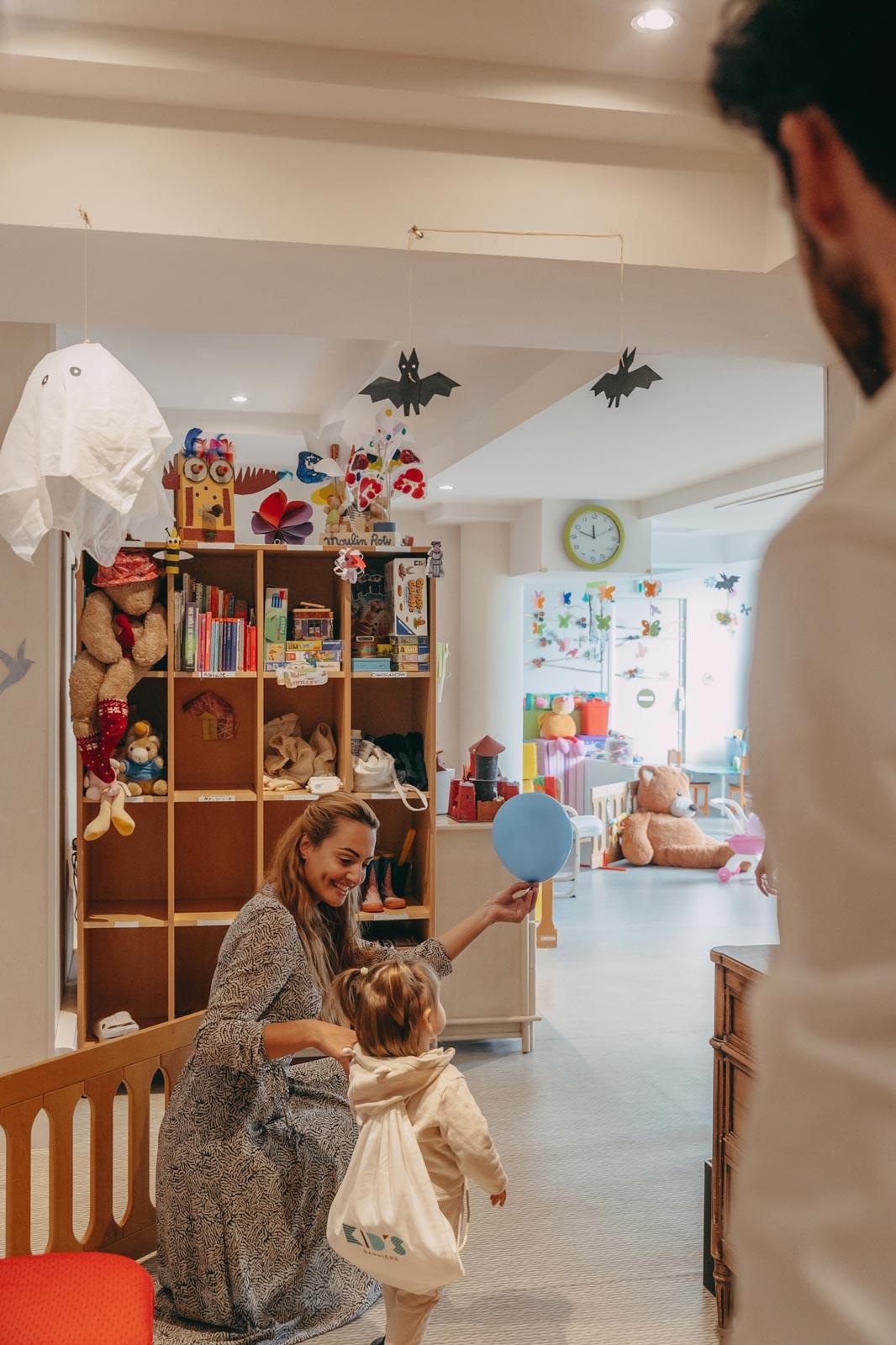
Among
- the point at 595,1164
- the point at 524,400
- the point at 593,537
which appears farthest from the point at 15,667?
the point at 593,537

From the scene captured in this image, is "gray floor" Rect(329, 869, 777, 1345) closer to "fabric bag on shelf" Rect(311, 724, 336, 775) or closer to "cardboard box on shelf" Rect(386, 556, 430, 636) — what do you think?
"fabric bag on shelf" Rect(311, 724, 336, 775)

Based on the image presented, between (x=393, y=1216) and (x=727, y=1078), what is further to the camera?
(x=727, y=1078)

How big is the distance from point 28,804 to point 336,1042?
61.7 inches

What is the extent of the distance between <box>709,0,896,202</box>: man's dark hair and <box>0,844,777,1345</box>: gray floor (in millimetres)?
2700

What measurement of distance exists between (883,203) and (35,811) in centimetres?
344

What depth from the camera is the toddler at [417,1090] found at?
211cm

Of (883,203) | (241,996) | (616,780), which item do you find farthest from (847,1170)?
(616,780)

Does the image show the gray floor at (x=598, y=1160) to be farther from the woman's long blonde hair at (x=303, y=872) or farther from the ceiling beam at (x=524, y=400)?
the ceiling beam at (x=524, y=400)

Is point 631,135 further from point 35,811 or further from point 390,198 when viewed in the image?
point 35,811

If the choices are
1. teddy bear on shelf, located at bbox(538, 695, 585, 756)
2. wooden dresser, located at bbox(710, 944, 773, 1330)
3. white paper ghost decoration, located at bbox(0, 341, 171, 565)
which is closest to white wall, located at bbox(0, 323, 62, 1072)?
white paper ghost decoration, located at bbox(0, 341, 171, 565)

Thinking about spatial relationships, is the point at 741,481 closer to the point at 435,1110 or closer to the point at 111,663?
the point at 111,663

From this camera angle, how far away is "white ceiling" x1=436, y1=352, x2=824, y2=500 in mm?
4680

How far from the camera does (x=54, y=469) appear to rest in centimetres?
239

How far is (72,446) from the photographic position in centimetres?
238
